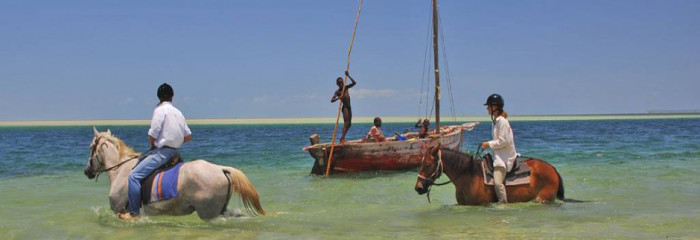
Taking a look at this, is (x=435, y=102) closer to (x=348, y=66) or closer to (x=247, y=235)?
(x=348, y=66)

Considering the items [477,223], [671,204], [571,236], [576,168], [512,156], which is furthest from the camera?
[576,168]

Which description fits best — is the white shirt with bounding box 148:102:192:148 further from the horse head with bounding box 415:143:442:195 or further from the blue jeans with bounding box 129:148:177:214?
the horse head with bounding box 415:143:442:195

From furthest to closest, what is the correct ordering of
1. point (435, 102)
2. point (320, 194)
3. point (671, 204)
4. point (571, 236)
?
point (435, 102) → point (320, 194) → point (671, 204) → point (571, 236)

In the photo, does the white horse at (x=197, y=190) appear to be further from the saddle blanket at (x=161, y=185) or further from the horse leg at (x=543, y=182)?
the horse leg at (x=543, y=182)

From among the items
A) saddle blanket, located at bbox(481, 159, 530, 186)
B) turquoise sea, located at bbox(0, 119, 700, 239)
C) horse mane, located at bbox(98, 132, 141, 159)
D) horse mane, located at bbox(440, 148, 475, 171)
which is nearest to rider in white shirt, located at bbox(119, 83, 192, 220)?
turquoise sea, located at bbox(0, 119, 700, 239)

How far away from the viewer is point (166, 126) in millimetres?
8094

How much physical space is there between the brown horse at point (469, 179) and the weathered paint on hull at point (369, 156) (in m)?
7.53

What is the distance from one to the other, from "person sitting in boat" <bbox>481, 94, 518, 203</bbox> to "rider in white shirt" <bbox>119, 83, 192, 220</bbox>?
4.35m

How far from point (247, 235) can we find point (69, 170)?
54.4 ft

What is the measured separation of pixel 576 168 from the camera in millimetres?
20312

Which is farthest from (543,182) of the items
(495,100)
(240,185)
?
(240,185)

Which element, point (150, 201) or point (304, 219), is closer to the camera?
point (150, 201)

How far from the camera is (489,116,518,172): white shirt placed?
31.4ft

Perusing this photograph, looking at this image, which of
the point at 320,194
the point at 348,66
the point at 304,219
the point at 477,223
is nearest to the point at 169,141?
the point at 304,219
